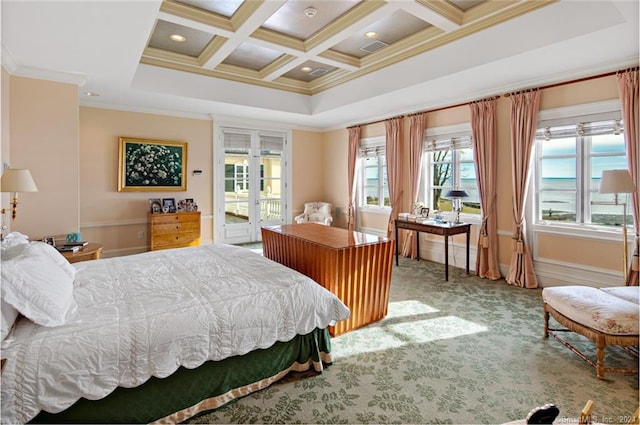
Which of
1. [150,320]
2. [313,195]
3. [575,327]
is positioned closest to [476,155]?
[575,327]

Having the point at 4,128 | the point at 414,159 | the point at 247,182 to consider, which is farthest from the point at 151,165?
the point at 414,159

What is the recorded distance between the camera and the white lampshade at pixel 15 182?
2924mm

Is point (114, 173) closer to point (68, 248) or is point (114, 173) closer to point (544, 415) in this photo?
point (68, 248)

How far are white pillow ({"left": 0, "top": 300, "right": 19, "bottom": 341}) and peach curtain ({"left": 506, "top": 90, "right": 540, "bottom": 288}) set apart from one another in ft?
16.3

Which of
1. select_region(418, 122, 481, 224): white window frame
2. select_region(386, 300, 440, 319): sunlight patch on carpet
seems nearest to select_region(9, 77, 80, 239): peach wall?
select_region(386, 300, 440, 319): sunlight patch on carpet

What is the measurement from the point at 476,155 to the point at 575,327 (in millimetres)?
2961

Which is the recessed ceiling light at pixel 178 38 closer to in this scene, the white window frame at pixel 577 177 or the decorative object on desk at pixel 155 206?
the decorative object on desk at pixel 155 206

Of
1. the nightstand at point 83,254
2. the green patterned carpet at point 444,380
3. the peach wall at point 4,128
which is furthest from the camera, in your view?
the nightstand at point 83,254

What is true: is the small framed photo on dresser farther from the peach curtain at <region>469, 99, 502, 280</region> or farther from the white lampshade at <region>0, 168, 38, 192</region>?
the peach curtain at <region>469, 99, 502, 280</region>

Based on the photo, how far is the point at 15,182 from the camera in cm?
296

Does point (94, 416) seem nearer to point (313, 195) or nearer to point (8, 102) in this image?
point (8, 102)

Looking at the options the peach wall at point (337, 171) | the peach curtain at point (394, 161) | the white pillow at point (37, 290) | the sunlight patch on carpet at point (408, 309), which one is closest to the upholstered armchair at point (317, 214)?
the peach wall at point (337, 171)

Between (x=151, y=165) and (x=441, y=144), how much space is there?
5052mm

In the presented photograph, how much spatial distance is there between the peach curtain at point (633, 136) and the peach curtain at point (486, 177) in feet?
4.58
